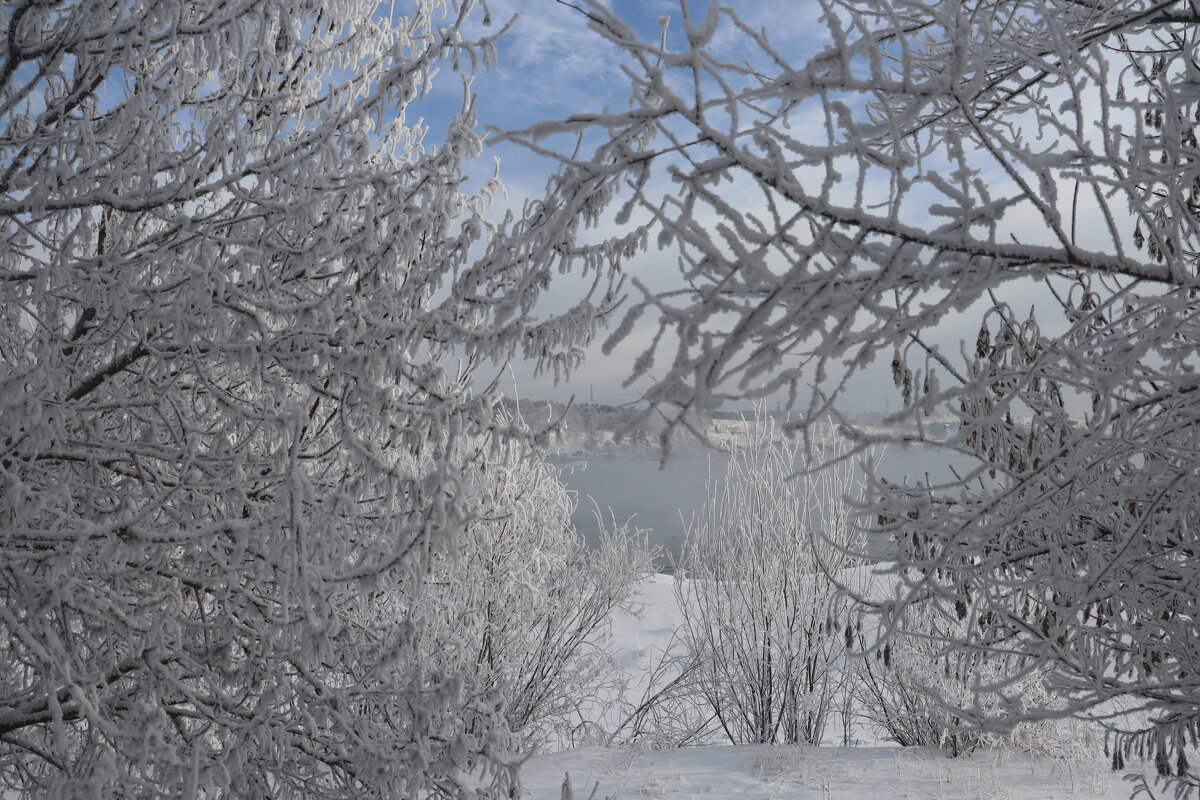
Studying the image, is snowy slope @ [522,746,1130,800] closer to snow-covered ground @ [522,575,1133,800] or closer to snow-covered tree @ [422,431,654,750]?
snow-covered ground @ [522,575,1133,800]

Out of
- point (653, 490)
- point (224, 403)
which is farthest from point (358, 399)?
point (653, 490)

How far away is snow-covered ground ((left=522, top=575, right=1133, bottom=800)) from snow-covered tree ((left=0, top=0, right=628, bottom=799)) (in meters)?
3.54

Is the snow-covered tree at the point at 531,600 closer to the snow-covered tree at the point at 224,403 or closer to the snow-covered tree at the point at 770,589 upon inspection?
the snow-covered tree at the point at 770,589

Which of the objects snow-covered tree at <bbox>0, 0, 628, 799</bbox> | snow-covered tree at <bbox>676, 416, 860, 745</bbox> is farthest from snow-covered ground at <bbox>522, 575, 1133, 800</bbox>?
snow-covered tree at <bbox>0, 0, 628, 799</bbox>

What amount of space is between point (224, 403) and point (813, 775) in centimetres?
626

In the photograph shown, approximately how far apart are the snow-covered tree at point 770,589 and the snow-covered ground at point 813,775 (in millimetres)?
543

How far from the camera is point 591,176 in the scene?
134 centimetres

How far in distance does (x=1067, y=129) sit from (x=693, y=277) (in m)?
1.02

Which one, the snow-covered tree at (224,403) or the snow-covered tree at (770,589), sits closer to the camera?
the snow-covered tree at (224,403)

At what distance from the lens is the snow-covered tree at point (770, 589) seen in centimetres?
833

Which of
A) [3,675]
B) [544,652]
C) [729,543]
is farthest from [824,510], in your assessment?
[3,675]

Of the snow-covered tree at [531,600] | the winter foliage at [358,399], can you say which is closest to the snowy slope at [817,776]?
the snow-covered tree at [531,600]

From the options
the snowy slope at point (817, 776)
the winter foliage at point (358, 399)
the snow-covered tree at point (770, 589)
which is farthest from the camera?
the snow-covered tree at point (770, 589)

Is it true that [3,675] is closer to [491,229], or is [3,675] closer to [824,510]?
[491,229]
